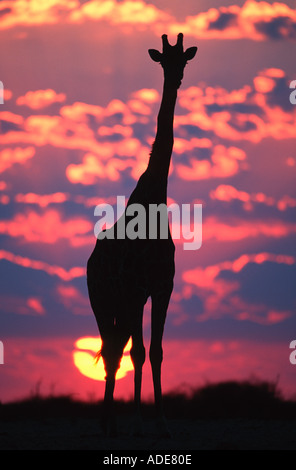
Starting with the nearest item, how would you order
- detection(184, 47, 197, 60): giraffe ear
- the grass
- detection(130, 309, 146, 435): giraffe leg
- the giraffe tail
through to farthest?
detection(130, 309, 146, 435): giraffe leg
detection(184, 47, 197, 60): giraffe ear
the giraffe tail
the grass

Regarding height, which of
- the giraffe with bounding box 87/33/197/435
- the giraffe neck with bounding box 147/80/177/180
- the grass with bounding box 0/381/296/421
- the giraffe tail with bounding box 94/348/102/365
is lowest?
the grass with bounding box 0/381/296/421

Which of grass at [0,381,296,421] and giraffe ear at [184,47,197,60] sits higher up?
giraffe ear at [184,47,197,60]

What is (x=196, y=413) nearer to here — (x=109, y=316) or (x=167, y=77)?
(x=109, y=316)

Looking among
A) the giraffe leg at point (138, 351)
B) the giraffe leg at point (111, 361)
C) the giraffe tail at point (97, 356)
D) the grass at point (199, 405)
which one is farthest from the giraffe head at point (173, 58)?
the grass at point (199, 405)

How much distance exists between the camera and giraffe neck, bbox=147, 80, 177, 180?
618 inches

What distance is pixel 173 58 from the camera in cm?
1588

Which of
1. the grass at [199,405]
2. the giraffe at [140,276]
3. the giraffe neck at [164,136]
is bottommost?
the grass at [199,405]

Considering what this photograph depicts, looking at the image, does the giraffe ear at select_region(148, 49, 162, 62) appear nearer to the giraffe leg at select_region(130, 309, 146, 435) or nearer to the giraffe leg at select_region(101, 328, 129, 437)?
the giraffe leg at select_region(130, 309, 146, 435)

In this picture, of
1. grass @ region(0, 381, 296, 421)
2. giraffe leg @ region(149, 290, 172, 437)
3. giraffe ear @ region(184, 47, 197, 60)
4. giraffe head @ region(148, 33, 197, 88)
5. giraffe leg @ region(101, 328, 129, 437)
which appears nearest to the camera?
giraffe leg @ region(149, 290, 172, 437)

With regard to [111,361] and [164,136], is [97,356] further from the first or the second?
[164,136]

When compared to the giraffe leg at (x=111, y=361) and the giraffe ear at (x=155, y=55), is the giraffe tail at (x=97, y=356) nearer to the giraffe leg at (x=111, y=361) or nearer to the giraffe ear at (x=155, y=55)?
the giraffe leg at (x=111, y=361)

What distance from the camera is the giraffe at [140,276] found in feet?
49.2

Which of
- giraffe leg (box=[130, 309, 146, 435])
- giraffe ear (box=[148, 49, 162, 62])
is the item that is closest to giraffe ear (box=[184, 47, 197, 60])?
giraffe ear (box=[148, 49, 162, 62])
